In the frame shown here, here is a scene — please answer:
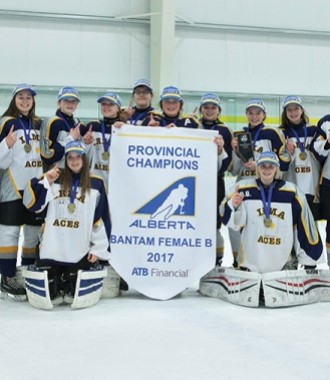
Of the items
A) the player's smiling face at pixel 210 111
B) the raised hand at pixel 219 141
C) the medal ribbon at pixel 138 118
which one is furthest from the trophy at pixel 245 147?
the medal ribbon at pixel 138 118

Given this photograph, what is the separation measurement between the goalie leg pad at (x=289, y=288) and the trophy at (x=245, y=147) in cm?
90

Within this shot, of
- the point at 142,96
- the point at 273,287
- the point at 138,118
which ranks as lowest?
the point at 273,287

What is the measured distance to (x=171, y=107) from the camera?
4.44 metres

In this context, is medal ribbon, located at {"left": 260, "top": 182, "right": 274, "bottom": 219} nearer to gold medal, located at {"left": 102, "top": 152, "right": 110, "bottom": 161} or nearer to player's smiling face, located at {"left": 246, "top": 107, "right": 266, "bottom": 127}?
player's smiling face, located at {"left": 246, "top": 107, "right": 266, "bottom": 127}

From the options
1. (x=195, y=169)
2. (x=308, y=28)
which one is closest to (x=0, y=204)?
(x=195, y=169)

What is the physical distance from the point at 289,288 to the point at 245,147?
1.07 metres

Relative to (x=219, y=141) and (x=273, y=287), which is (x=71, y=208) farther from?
(x=273, y=287)

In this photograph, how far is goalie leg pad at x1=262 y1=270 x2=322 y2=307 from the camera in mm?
3838

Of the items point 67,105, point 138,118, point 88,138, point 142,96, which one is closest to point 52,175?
point 88,138

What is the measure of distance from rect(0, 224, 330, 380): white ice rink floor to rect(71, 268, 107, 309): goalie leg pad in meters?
0.06

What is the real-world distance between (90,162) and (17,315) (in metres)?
1.29

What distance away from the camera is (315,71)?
10.9m

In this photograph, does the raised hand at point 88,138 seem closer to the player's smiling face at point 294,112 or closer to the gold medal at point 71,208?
the gold medal at point 71,208

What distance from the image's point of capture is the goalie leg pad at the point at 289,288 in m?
3.84
